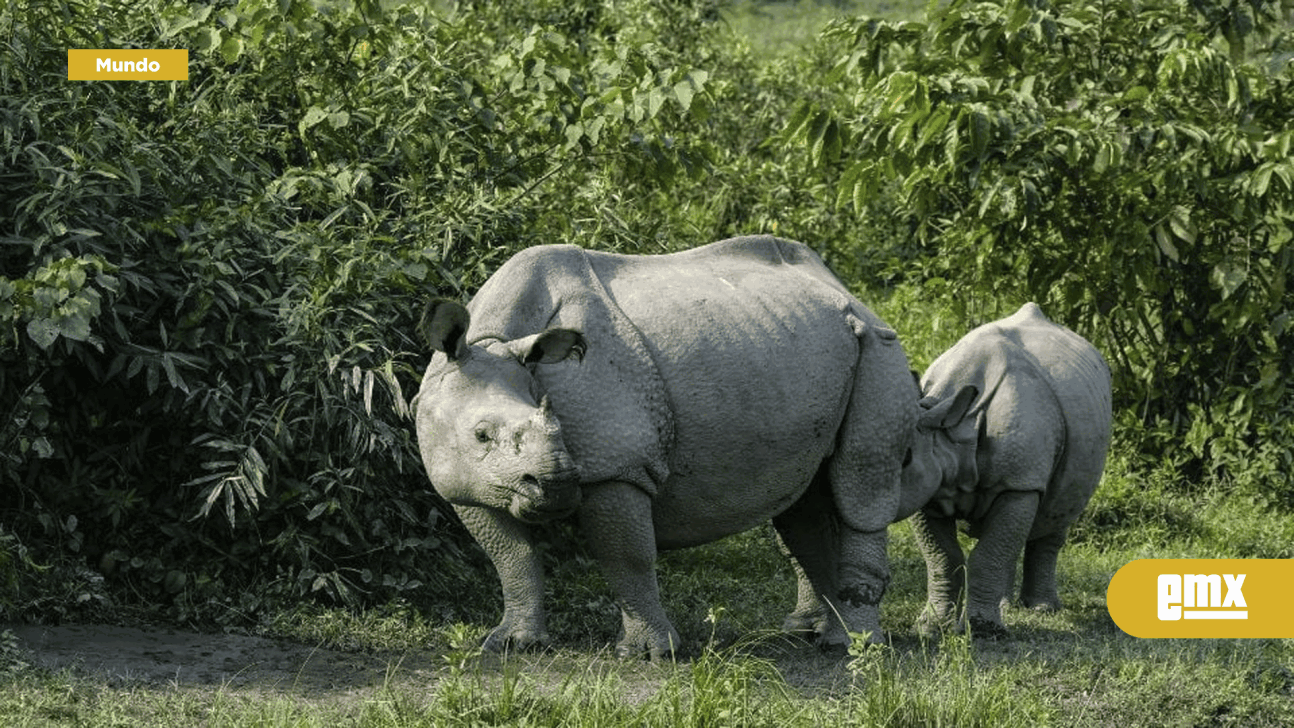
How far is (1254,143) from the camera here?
9.98 m

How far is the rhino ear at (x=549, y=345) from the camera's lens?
5902 millimetres

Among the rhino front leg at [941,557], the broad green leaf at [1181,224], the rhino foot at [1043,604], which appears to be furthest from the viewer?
the broad green leaf at [1181,224]

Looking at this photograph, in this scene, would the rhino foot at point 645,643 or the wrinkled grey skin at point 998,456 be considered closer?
the rhino foot at point 645,643

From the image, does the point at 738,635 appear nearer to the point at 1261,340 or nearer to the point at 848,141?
the point at 848,141

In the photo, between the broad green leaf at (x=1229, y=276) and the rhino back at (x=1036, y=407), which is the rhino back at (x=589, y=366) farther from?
the broad green leaf at (x=1229, y=276)

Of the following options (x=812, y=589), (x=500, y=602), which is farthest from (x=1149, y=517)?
(x=500, y=602)

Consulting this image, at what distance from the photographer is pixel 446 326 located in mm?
5891

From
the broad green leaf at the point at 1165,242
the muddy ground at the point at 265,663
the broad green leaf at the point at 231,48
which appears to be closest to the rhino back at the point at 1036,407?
the muddy ground at the point at 265,663

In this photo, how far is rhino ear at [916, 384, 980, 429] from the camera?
7.50 m

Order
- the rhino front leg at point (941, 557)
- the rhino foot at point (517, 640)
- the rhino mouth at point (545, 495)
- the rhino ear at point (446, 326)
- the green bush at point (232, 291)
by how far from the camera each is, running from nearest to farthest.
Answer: the rhino mouth at point (545, 495) → the rhino ear at point (446, 326) → the rhino foot at point (517, 640) → the green bush at point (232, 291) → the rhino front leg at point (941, 557)

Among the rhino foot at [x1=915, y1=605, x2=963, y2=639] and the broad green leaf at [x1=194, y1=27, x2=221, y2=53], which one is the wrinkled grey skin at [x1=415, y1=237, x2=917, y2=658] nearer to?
the rhino foot at [x1=915, y1=605, x2=963, y2=639]

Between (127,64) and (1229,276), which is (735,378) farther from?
(1229,276)

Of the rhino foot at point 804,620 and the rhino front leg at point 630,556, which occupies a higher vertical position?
the rhino front leg at point 630,556

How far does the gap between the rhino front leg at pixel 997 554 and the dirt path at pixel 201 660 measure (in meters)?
2.40
